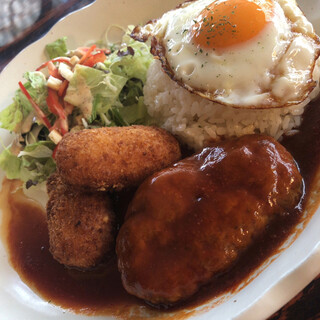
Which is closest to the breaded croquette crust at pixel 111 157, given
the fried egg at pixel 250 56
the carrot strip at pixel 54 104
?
the fried egg at pixel 250 56

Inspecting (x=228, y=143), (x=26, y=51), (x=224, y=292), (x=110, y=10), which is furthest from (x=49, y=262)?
(x=110, y=10)

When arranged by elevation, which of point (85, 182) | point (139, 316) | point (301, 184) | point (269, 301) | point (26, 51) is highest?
point (26, 51)

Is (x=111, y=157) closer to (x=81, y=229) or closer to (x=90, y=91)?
(x=81, y=229)

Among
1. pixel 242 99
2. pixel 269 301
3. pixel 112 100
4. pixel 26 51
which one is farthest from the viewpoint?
pixel 26 51

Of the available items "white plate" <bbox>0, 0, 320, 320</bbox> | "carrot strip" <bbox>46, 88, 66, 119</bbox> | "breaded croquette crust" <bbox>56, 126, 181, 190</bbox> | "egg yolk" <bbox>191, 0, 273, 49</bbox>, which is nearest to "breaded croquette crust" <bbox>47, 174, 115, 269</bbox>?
"breaded croquette crust" <bbox>56, 126, 181, 190</bbox>

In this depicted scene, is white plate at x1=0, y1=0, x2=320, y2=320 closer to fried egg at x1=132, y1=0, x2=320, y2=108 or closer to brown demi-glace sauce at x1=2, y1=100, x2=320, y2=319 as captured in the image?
brown demi-glace sauce at x1=2, y1=100, x2=320, y2=319

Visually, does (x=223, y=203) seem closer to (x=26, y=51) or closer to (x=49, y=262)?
(x=49, y=262)

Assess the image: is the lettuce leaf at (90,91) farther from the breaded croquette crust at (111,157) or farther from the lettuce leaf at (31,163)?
the breaded croquette crust at (111,157)
